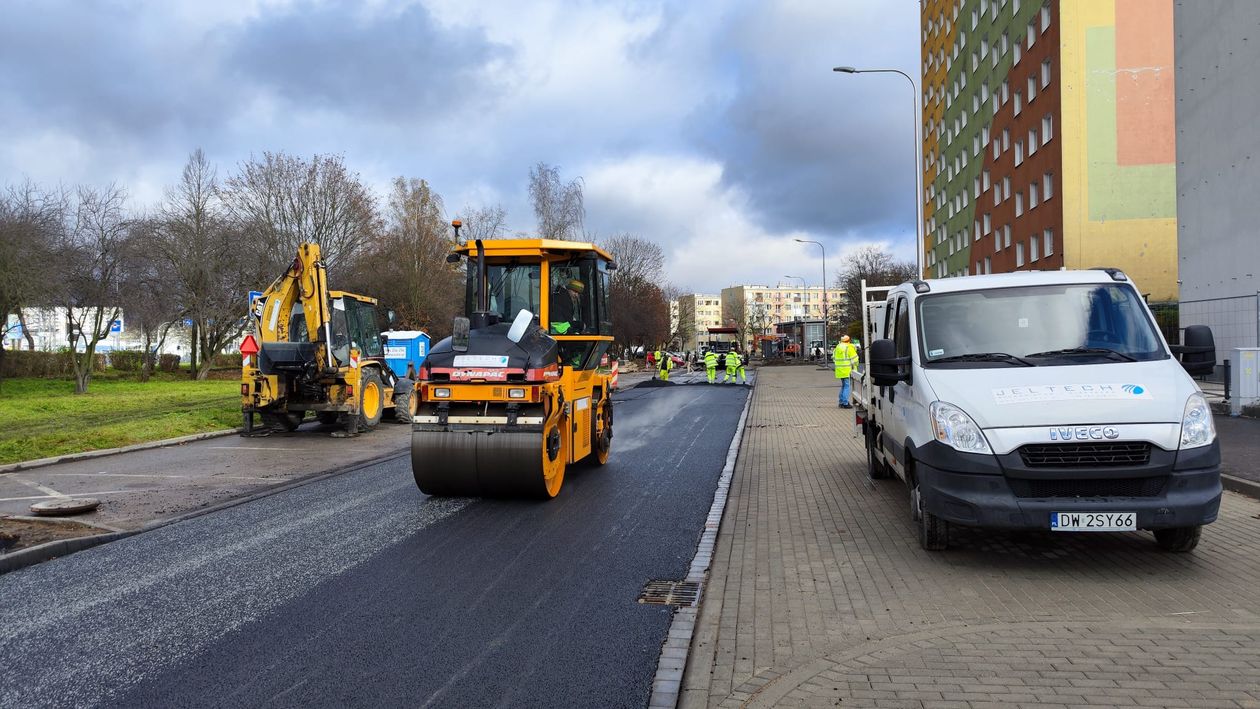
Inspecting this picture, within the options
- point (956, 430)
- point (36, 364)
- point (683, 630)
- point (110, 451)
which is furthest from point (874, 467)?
point (36, 364)

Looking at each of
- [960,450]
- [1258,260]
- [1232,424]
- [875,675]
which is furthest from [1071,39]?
[875,675]

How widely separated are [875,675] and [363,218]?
4229 centimetres

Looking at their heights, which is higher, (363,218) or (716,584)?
(363,218)

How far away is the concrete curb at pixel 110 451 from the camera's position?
11062 mm

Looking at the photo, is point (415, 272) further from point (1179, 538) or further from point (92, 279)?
point (1179, 538)

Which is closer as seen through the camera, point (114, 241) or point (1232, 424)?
point (1232, 424)

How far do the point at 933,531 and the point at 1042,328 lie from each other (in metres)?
1.69

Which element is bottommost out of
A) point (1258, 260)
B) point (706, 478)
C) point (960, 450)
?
point (706, 478)

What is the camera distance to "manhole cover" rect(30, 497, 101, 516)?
782 cm

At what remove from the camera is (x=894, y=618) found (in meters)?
4.55

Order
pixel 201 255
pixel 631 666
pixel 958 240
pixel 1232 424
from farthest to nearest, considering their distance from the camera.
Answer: pixel 958 240 < pixel 201 255 < pixel 1232 424 < pixel 631 666

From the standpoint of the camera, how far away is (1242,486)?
7.91 m

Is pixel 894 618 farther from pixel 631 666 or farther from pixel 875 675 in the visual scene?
pixel 631 666

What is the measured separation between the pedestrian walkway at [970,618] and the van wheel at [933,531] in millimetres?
114
